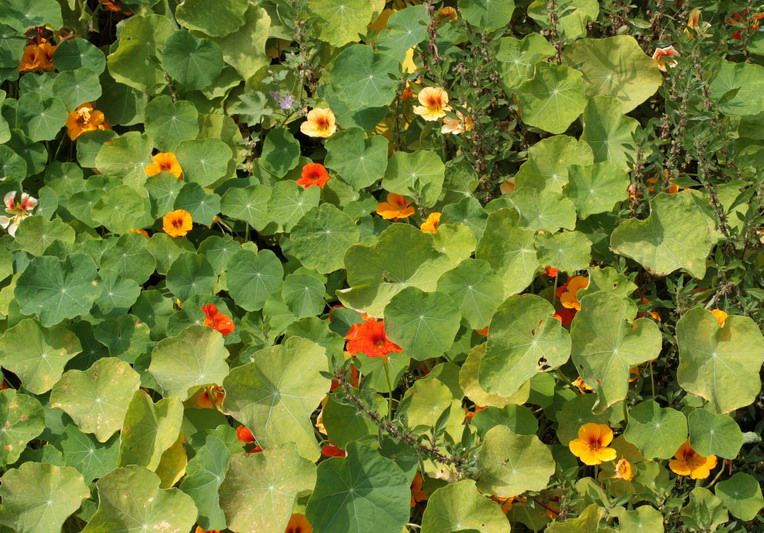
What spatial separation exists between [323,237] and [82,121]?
107 centimetres

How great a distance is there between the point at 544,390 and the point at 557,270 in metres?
0.38

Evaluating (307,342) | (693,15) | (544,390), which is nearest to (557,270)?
(544,390)

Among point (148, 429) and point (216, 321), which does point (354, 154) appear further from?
point (148, 429)

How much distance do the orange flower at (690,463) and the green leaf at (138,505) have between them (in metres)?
1.20

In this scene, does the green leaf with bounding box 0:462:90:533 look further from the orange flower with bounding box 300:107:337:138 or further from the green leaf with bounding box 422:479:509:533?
the orange flower with bounding box 300:107:337:138

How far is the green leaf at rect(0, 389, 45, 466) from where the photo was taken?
7.36ft

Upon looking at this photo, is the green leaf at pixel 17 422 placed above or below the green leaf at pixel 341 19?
below

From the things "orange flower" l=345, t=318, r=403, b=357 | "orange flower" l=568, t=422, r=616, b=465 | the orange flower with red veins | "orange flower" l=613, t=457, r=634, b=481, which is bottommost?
"orange flower" l=613, t=457, r=634, b=481

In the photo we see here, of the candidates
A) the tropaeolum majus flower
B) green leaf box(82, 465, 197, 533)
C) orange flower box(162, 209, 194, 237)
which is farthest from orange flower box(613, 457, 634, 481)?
the tropaeolum majus flower

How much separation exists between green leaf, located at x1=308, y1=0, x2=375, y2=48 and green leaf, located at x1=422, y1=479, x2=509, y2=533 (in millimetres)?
1586

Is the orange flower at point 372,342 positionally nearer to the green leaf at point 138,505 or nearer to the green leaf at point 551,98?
the green leaf at point 138,505

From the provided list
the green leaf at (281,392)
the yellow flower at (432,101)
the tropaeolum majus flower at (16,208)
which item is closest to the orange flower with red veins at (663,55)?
the yellow flower at (432,101)

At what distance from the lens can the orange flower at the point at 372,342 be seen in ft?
6.97

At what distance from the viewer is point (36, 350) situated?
241cm
